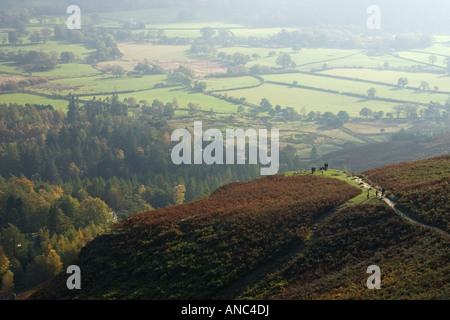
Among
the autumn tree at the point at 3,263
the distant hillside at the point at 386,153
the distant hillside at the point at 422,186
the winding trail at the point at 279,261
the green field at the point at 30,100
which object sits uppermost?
the green field at the point at 30,100

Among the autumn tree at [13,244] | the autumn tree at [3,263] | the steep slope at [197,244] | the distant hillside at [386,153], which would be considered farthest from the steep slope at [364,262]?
the distant hillside at [386,153]

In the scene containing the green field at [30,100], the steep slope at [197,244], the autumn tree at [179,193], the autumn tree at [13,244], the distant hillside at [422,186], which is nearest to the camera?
the steep slope at [197,244]

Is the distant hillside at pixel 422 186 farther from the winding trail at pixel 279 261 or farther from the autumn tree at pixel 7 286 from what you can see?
the autumn tree at pixel 7 286

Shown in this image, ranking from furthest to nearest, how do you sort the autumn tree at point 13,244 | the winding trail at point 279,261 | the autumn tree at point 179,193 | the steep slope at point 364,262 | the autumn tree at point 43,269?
the autumn tree at point 179,193, the autumn tree at point 13,244, the autumn tree at point 43,269, the winding trail at point 279,261, the steep slope at point 364,262

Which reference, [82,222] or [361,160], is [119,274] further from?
[361,160]

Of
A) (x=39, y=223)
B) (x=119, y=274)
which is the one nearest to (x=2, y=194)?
(x=39, y=223)

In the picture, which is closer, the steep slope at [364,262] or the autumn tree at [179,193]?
the steep slope at [364,262]

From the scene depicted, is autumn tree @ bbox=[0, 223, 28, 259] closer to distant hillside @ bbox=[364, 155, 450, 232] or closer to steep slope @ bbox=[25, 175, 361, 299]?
steep slope @ bbox=[25, 175, 361, 299]

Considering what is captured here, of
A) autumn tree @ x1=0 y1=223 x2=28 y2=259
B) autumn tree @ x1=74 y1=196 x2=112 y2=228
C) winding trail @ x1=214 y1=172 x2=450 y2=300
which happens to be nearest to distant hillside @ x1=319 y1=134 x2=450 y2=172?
autumn tree @ x1=74 y1=196 x2=112 y2=228
